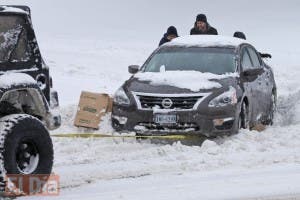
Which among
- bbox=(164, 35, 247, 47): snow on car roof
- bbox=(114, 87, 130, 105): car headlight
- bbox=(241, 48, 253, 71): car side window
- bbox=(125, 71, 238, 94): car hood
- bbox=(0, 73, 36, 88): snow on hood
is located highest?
bbox=(0, 73, 36, 88): snow on hood

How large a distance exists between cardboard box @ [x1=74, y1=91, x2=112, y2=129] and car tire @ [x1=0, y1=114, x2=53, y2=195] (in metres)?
4.12

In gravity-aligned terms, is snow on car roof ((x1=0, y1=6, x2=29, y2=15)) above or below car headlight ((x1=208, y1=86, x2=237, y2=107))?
above

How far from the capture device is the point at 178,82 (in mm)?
→ 9953

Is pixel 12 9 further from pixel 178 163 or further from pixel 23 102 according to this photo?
pixel 178 163

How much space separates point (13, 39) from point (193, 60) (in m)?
4.28

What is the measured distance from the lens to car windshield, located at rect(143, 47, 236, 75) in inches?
421

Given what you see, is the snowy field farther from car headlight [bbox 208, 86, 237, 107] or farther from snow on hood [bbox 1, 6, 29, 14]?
snow on hood [bbox 1, 6, 29, 14]

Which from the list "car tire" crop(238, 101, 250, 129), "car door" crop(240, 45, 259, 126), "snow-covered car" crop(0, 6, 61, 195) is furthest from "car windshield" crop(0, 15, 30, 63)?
"car door" crop(240, 45, 259, 126)

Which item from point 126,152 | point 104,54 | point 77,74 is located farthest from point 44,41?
point 126,152

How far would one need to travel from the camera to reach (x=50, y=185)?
715cm

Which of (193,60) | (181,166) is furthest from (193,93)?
(181,166)

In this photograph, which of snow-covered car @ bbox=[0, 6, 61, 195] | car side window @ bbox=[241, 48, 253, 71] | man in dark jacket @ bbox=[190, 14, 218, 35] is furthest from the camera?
man in dark jacket @ bbox=[190, 14, 218, 35]

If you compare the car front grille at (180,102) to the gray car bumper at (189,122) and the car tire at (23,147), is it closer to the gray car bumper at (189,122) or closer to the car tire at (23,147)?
the gray car bumper at (189,122)

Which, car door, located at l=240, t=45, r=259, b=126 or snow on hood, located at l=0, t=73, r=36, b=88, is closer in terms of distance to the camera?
snow on hood, located at l=0, t=73, r=36, b=88
